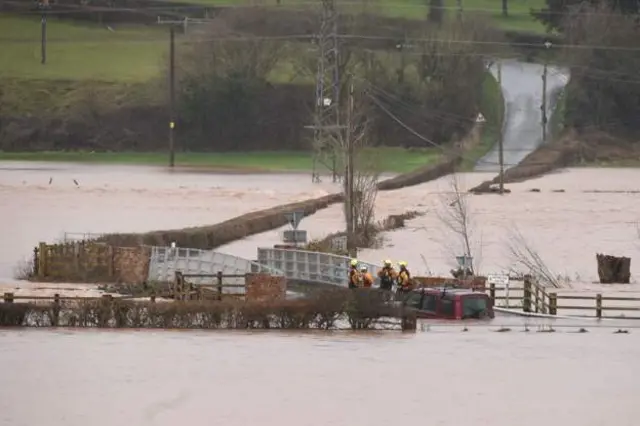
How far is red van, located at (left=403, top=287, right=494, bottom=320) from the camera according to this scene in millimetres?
53031

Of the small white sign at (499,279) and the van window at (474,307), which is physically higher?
the small white sign at (499,279)

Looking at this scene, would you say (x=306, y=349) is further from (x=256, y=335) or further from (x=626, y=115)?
(x=626, y=115)

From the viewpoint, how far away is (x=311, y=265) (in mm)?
58750

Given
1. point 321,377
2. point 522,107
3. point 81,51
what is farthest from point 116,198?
point 81,51

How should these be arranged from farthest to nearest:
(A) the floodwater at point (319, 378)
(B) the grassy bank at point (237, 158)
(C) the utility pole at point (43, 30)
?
(C) the utility pole at point (43, 30), (B) the grassy bank at point (237, 158), (A) the floodwater at point (319, 378)

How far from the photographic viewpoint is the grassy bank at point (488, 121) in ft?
410

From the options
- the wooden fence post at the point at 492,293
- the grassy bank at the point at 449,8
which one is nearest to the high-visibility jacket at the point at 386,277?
the wooden fence post at the point at 492,293

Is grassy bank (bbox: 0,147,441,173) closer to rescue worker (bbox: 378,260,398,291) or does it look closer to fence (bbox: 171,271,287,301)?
fence (bbox: 171,271,287,301)

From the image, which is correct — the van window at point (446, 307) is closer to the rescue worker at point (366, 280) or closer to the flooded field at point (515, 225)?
the rescue worker at point (366, 280)

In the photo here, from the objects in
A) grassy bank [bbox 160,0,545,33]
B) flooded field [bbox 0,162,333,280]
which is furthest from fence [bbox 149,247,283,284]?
grassy bank [bbox 160,0,545,33]

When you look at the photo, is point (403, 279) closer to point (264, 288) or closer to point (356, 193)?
point (264, 288)

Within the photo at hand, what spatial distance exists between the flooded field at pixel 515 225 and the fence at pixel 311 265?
6.49m

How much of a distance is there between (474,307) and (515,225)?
30061 millimetres

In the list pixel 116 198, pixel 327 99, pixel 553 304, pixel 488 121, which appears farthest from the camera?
pixel 488 121
